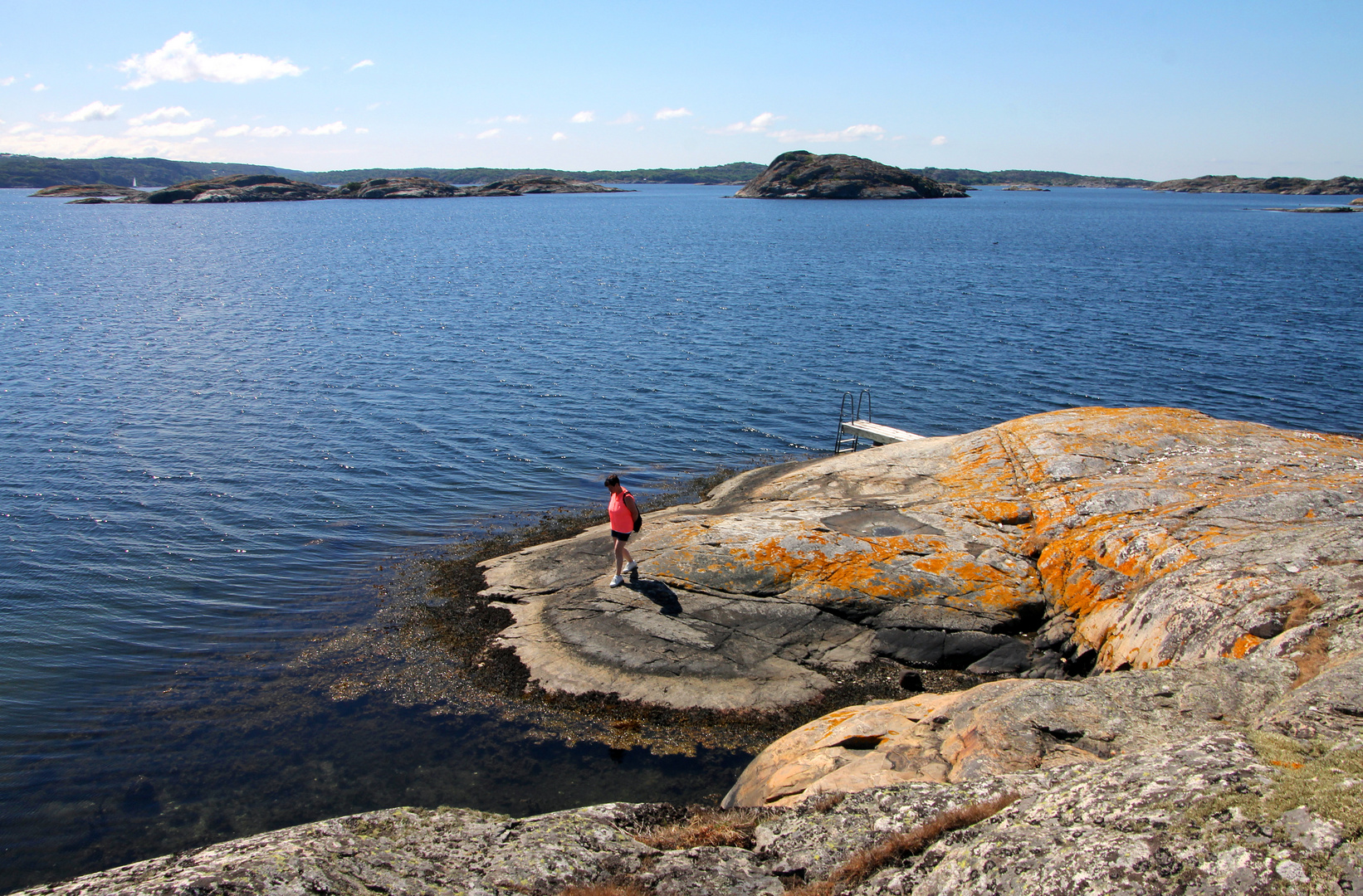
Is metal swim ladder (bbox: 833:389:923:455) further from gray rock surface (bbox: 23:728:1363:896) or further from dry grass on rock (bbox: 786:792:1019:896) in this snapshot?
dry grass on rock (bbox: 786:792:1019:896)

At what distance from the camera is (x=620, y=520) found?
47.4 feet

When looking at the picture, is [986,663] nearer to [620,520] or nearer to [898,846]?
[620,520]

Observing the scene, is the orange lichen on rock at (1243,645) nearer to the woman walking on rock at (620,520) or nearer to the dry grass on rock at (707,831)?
the dry grass on rock at (707,831)

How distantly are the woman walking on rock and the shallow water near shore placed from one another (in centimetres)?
347

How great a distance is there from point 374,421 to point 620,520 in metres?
17.6

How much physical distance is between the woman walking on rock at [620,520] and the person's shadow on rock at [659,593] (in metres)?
0.26

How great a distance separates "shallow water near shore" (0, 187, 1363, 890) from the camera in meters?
11.8

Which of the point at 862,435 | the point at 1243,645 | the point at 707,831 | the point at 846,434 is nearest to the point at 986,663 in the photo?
the point at 1243,645

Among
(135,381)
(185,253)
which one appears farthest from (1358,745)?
(185,253)

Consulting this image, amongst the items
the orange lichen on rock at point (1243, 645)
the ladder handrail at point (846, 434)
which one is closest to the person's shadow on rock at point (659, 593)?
the orange lichen on rock at point (1243, 645)

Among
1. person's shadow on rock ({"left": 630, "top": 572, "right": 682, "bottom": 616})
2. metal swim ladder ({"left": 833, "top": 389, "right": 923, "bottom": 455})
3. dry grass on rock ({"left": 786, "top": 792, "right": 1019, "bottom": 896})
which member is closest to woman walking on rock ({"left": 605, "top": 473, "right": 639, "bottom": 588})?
person's shadow on rock ({"left": 630, "top": 572, "right": 682, "bottom": 616})

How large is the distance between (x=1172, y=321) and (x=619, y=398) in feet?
115

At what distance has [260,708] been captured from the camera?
13.4m

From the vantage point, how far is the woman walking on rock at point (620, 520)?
567 inches
